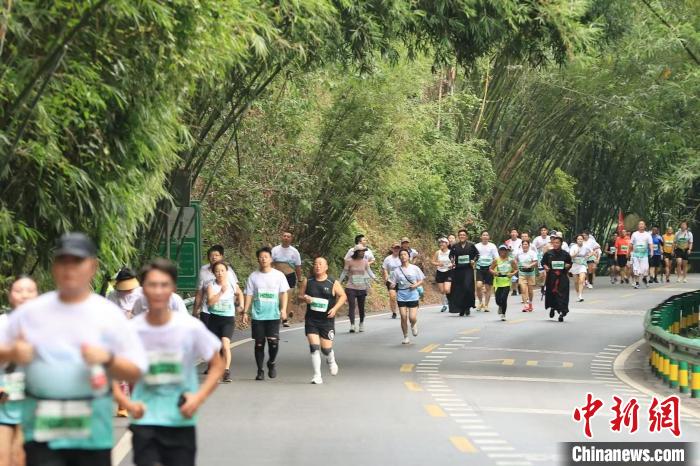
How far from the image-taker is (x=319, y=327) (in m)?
19.2

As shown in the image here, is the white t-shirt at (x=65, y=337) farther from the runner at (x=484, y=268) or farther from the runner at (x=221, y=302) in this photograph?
the runner at (x=484, y=268)

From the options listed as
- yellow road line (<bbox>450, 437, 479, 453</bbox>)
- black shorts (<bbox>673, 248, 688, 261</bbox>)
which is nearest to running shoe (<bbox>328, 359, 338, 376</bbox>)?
yellow road line (<bbox>450, 437, 479, 453</bbox>)

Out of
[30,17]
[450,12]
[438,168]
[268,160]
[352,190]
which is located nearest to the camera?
[30,17]

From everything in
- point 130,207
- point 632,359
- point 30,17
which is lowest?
point 632,359

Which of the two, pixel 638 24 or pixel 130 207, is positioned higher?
pixel 638 24

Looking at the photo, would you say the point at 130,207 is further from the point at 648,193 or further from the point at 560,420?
the point at 648,193

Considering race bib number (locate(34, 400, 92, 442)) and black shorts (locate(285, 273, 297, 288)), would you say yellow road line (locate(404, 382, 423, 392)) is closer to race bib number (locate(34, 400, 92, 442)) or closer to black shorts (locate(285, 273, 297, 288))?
black shorts (locate(285, 273, 297, 288))

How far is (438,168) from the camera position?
41906 millimetres

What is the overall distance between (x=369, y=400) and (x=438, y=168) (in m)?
25.8

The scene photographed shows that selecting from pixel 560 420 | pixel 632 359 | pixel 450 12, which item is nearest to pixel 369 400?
pixel 560 420

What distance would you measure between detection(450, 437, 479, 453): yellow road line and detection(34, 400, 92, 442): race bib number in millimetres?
6150

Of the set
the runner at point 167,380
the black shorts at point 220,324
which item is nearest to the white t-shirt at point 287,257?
the black shorts at point 220,324

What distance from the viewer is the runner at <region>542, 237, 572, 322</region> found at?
2955 centimetres

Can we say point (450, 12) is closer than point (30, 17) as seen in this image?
No
